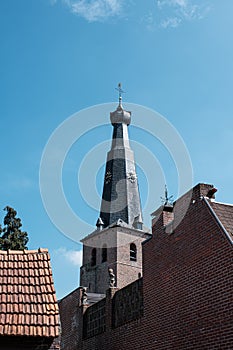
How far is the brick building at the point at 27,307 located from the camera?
8266 mm

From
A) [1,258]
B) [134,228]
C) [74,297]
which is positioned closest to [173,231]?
[1,258]

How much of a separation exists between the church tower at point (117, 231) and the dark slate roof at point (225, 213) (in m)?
34.1

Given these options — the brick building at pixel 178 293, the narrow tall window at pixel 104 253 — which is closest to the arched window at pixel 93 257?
the narrow tall window at pixel 104 253

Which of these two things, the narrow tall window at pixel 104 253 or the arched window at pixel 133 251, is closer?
the arched window at pixel 133 251

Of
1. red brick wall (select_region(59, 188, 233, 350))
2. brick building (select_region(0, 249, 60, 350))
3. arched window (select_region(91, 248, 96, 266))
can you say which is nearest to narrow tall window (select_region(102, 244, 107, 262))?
arched window (select_region(91, 248, 96, 266))

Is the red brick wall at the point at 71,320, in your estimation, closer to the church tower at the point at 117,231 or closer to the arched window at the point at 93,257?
the church tower at the point at 117,231

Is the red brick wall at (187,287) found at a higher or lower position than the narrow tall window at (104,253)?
lower

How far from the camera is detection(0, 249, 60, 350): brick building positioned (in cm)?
827

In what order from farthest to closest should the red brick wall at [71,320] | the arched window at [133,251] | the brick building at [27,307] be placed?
the arched window at [133,251]
the red brick wall at [71,320]
the brick building at [27,307]

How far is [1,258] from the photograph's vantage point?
397 inches

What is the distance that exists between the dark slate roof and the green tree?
551 inches

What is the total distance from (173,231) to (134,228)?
115 ft

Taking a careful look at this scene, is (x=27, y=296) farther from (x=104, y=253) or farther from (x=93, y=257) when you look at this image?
(x=93, y=257)

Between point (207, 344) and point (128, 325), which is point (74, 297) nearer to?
point (128, 325)
